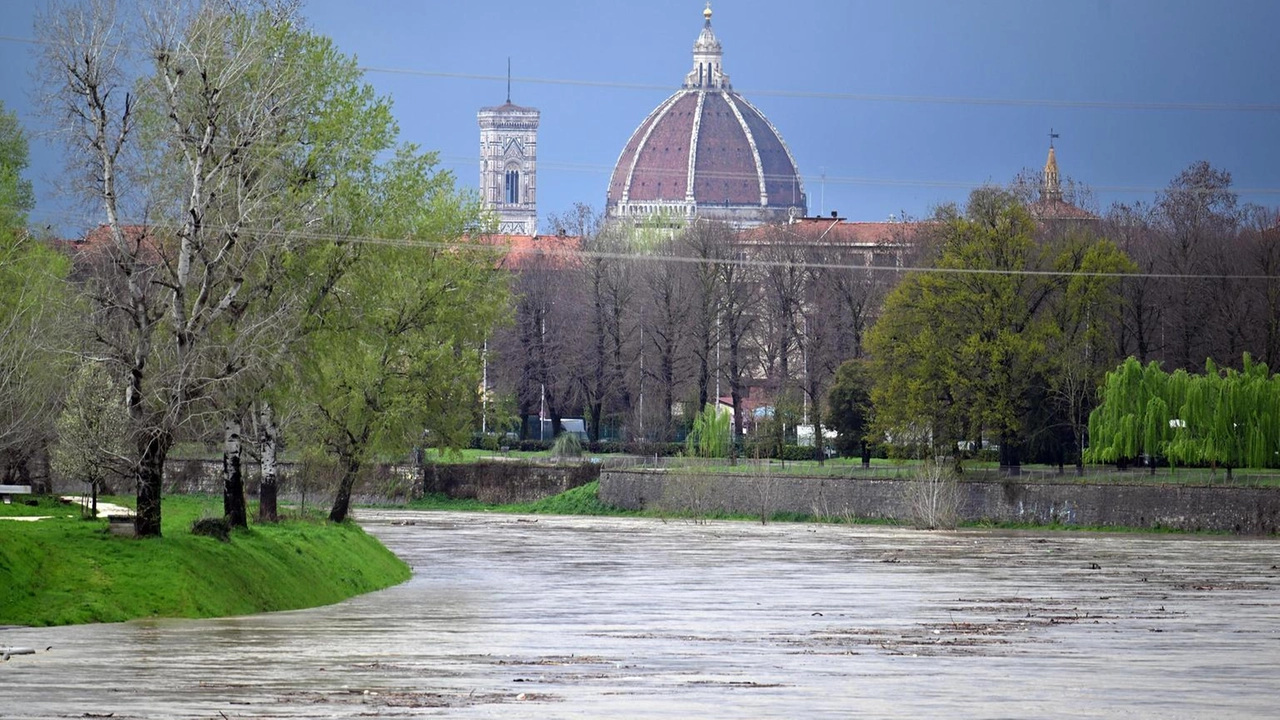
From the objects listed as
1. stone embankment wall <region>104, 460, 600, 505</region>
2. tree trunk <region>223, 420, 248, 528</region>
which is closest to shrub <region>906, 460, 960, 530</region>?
stone embankment wall <region>104, 460, 600, 505</region>

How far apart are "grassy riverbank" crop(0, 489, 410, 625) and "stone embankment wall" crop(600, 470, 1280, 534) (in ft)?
137

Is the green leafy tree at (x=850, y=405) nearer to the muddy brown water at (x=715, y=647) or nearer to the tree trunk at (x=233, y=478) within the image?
the muddy brown water at (x=715, y=647)

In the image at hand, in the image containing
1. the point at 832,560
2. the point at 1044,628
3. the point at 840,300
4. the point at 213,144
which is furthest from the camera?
the point at 840,300

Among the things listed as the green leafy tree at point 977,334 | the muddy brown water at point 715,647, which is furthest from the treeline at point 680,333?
the muddy brown water at point 715,647

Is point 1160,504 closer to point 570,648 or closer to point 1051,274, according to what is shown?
point 1051,274

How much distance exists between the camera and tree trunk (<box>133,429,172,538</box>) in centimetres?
3469

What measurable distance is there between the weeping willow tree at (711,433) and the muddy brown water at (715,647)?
35406mm

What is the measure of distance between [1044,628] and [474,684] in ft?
43.8

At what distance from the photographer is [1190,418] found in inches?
3081

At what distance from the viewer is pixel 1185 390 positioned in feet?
259

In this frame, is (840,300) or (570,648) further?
(840,300)

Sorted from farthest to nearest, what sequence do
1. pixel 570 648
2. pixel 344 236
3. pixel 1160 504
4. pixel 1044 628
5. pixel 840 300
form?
pixel 840 300, pixel 1160 504, pixel 344 236, pixel 1044 628, pixel 570 648

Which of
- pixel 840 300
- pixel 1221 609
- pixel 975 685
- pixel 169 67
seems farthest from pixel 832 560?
pixel 840 300

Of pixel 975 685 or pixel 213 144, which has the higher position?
pixel 213 144
